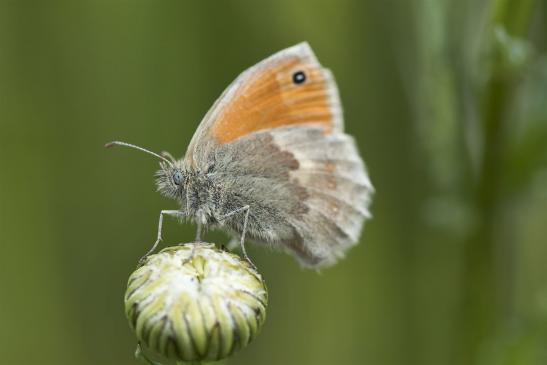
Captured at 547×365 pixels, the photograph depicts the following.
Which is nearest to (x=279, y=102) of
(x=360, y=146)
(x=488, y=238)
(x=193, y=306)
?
(x=360, y=146)

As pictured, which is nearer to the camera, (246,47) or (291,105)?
(291,105)

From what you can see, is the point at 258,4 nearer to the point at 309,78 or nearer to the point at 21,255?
the point at 309,78

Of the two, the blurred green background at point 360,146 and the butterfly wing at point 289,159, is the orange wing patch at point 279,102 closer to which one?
the butterfly wing at point 289,159

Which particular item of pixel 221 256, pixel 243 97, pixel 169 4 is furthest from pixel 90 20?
pixel 221 256

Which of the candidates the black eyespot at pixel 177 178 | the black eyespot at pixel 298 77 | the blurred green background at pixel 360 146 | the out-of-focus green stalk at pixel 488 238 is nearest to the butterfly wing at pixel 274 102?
the black eyespot at pixel 298 77

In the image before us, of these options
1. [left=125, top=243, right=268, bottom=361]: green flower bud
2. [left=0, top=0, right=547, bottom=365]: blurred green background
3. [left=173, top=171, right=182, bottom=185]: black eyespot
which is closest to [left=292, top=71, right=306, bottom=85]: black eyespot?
[left=0, top=0, right=547, bottom=365]: blurred green background

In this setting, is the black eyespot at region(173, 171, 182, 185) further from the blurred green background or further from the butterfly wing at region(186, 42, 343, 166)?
the blurred green background
